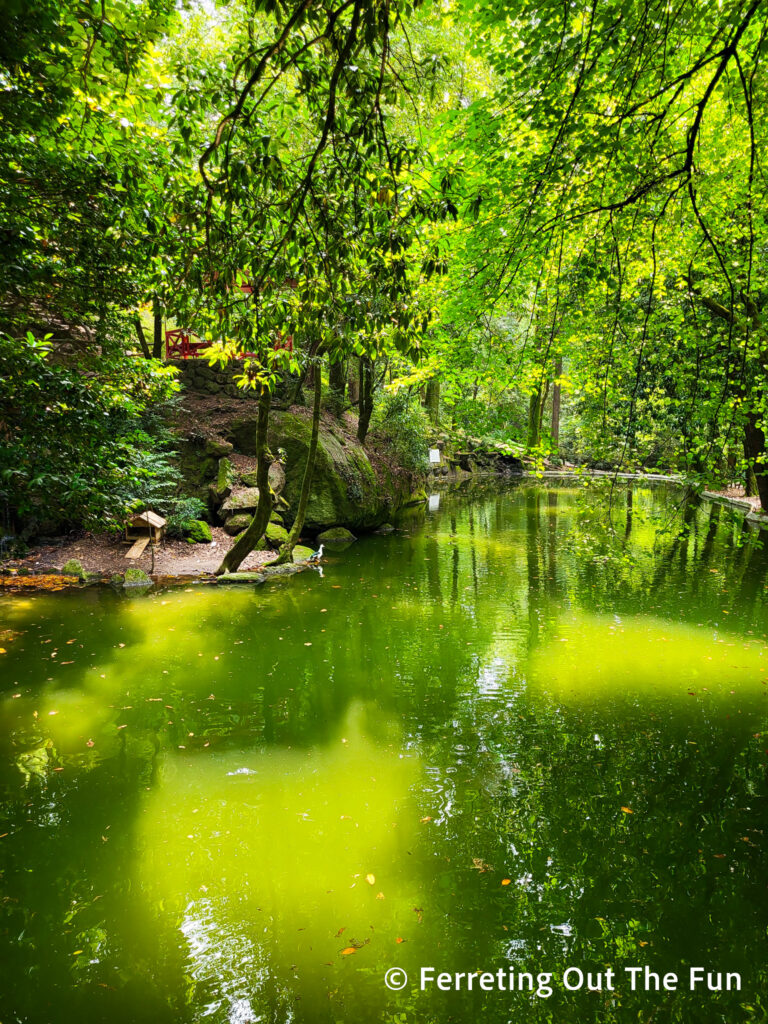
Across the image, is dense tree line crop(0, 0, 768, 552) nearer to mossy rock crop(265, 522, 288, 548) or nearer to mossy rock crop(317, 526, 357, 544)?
mossy rock crop(265, 522, 288, 548)

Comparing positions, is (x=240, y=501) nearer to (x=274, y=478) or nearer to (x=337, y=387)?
(x=274, y=478)

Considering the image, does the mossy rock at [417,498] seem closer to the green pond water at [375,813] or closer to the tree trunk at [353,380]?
the tree trunk at [353,380]

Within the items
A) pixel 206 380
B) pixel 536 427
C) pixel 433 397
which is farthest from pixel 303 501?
pixel 433 397

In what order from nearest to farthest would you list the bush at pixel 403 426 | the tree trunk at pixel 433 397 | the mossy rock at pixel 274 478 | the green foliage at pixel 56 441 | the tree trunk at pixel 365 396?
the green foliage at pixel 56 441 → the mossy rock at pixel 274 478 → the tree trunk at pixel 365 396 → the bush at pixel 403 426 → the tree trunk at pixel 433 397

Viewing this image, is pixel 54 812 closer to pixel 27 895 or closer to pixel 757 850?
pixel 27 895

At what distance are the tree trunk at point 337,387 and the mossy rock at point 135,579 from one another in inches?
339

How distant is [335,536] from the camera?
14.1 metres

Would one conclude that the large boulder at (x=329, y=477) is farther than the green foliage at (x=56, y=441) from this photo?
Yes

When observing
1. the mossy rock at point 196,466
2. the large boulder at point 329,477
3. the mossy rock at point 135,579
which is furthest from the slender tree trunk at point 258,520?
the large boulder at point 329,477

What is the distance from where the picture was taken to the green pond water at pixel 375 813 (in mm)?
2814

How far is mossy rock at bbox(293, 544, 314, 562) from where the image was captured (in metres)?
11.7

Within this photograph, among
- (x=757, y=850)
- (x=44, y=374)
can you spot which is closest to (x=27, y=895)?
(x=44, y=374)

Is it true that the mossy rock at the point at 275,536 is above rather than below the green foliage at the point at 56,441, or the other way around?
below

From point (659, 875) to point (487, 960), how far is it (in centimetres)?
136
